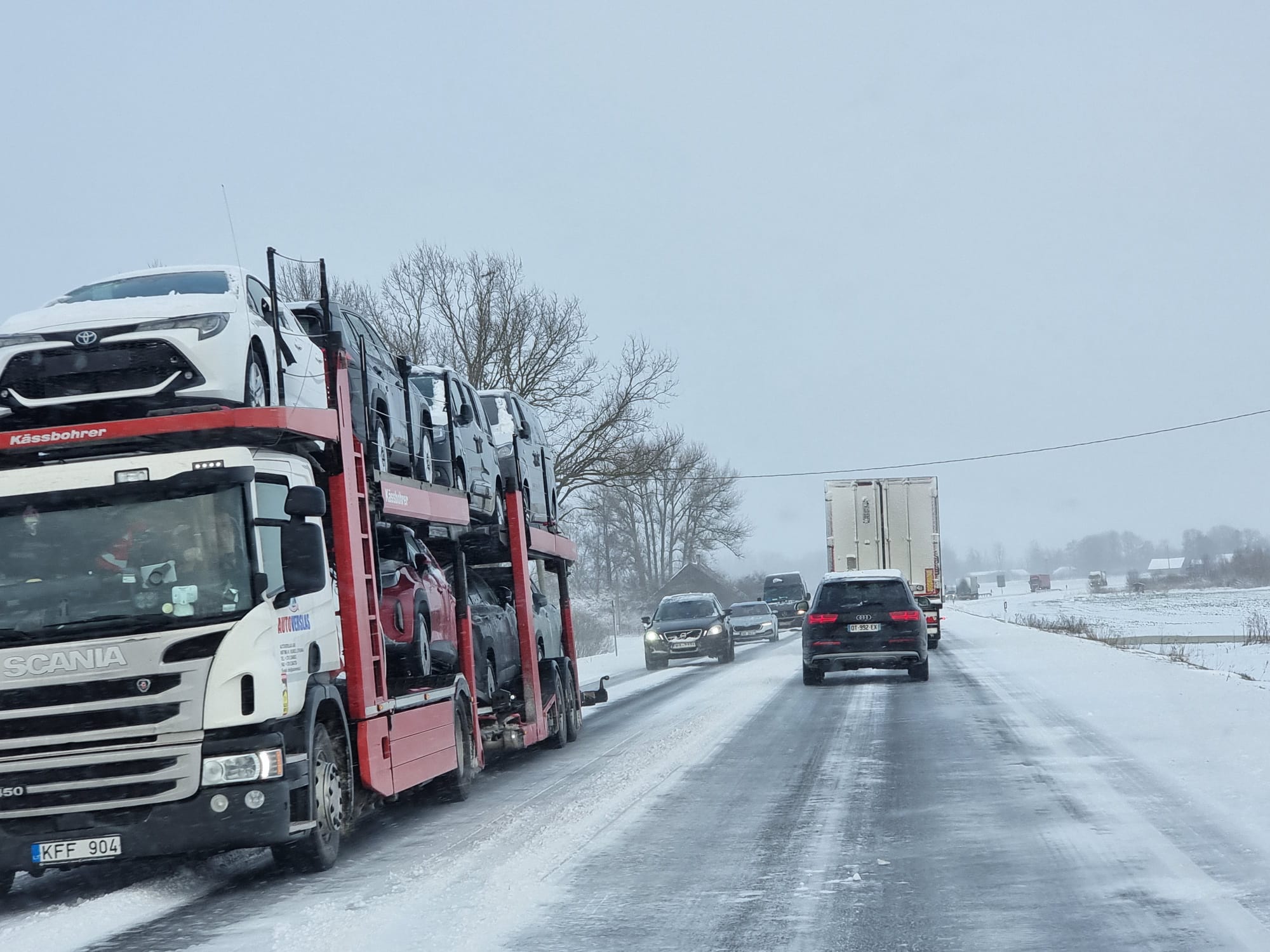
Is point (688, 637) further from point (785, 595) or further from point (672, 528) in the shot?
point (672, 528)

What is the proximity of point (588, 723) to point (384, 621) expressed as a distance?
8.26m

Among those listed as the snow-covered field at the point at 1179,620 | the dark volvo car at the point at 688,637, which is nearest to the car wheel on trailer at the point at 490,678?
the snow-covered field at the point at 1179,620

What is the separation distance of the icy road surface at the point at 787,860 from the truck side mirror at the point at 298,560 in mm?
1608

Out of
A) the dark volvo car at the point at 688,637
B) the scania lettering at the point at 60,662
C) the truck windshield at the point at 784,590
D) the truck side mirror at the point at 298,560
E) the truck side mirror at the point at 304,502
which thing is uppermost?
the truck side mirror at the point at 304,502

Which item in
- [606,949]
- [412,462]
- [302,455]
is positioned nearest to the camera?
[606,949]

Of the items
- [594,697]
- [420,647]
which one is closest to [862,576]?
[594,697]

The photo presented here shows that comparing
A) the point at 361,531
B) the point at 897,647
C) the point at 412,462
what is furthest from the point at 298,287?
the point at 361,531

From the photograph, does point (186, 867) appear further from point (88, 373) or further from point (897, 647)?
point (897, 647)

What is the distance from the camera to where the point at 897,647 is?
21172 millimetres

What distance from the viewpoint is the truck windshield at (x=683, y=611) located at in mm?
A: 32375

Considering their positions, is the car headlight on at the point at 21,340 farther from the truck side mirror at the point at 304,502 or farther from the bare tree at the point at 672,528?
the bare tree at the point at 672,528

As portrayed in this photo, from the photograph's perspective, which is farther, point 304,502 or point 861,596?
point 861,596

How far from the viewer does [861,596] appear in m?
21.4

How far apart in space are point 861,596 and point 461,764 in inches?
445
